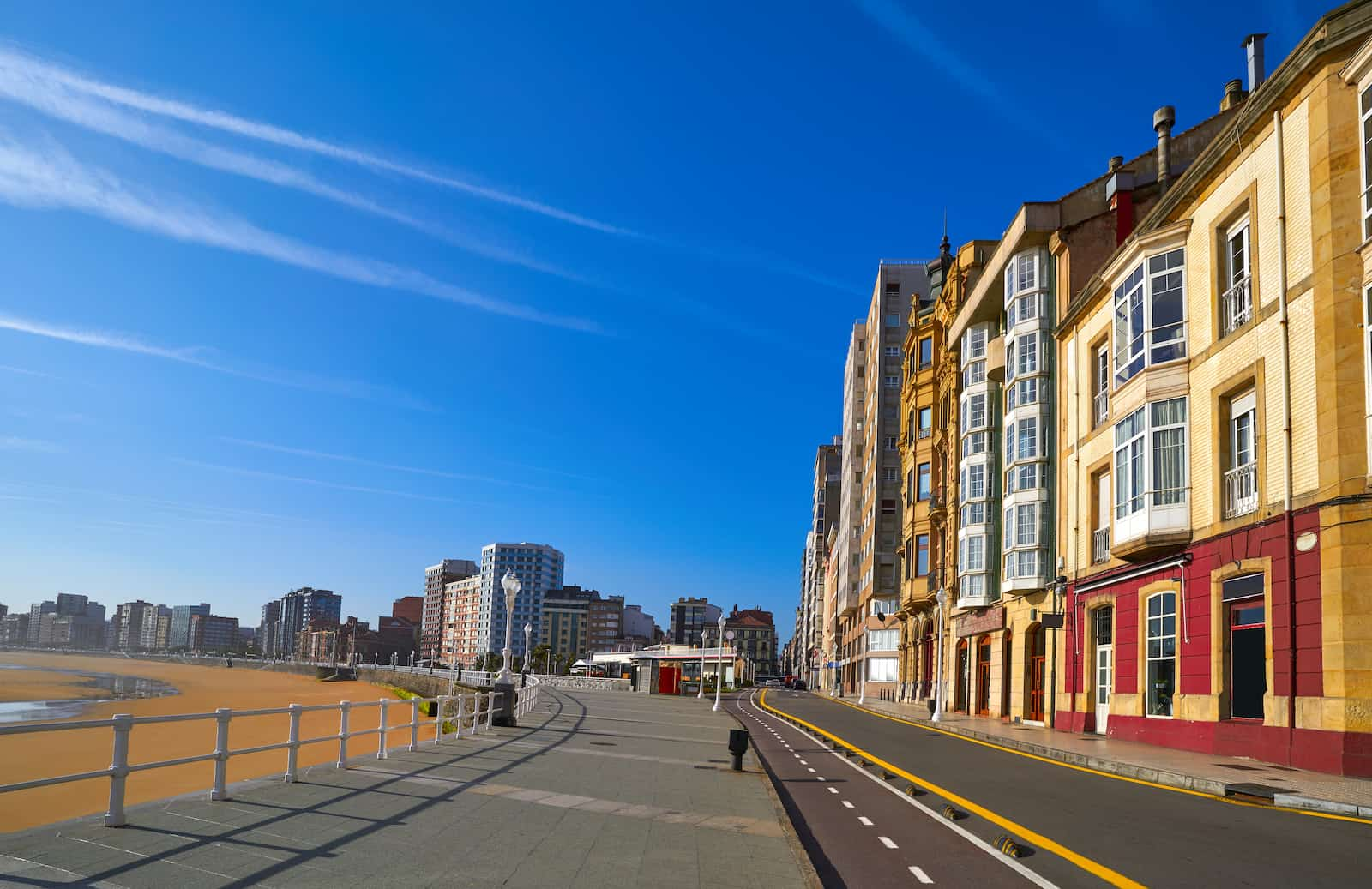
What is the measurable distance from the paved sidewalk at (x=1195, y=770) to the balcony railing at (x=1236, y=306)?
9098 millimetres

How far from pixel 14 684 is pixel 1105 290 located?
91.4 m

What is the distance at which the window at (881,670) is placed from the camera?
7500 cm

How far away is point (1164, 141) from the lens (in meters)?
35.5

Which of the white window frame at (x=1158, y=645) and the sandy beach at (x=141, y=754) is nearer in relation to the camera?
the sandy beach at (x=141, y=754)

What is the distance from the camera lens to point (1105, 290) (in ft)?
97.5

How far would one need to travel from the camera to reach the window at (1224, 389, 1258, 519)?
70.4 feet

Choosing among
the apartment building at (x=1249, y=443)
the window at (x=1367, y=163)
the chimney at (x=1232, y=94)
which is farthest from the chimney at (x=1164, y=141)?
the window at (x=1367, y=163)

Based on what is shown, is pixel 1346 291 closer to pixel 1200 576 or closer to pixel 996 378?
pixel 1200 576

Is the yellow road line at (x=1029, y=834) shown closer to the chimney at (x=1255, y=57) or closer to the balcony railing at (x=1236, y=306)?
the balcony railing at (x=1236, y=306)

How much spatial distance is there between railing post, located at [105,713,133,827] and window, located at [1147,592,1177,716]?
22.7m

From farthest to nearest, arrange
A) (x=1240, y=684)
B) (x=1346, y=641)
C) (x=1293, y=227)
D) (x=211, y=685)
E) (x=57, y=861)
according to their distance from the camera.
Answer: (x=211, y=685) → (x=1240, y=684) → (x=1293, y=227) → (x=1346, y=641) → (x=57, y=861)

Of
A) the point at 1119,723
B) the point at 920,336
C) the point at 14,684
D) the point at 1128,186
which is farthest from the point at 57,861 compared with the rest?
the point at 14,684

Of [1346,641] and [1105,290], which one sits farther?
[1105,290]

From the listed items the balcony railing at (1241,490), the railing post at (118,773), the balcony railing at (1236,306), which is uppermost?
the balcony railing at (1236,306)
